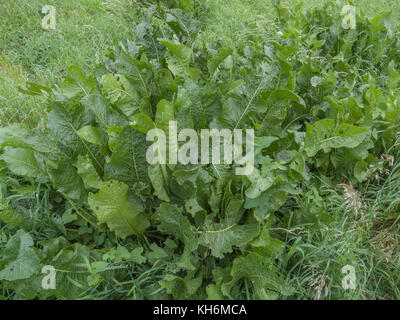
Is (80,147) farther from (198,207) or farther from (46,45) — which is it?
(46,45)

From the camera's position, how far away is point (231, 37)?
381 cm

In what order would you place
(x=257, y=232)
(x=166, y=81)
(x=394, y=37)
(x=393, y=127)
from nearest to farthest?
(x=257, y=232)
(x=166, y=81)
(x=393, y=127)
(x=394, y=37)

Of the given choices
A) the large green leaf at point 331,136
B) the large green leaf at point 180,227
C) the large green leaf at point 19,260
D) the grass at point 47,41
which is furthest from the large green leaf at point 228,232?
the grass at point 47,41

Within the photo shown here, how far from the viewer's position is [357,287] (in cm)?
173

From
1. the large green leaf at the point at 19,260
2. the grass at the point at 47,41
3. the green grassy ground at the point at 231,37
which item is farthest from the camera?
the grass at the point at 47,41

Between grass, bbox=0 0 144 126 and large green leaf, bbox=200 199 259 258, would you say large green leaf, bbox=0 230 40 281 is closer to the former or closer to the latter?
large green leaf, bbox=200 199 259 258

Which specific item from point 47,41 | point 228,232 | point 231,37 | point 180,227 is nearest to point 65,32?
point 47,41

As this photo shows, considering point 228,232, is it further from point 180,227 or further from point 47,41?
point 47,41

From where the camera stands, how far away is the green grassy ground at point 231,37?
180cm

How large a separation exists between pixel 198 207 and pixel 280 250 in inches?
18.2

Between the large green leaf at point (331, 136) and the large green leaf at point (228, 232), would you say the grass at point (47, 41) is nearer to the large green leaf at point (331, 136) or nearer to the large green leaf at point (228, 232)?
the large green leaf at point (228, 232)

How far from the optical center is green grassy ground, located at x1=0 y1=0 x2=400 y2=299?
5.90ft

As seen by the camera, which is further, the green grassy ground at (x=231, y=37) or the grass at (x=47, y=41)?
the grass at (x=47, y=41)
